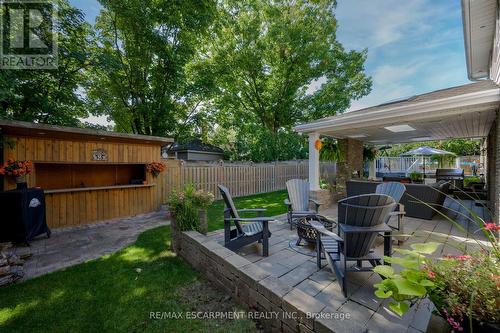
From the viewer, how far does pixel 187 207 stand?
146 inches

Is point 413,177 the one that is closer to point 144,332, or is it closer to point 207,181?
point 207,181

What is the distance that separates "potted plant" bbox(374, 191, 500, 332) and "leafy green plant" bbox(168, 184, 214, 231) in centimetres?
306

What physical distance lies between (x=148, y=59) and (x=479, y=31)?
37.1ft

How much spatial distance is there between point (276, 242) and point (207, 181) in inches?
214

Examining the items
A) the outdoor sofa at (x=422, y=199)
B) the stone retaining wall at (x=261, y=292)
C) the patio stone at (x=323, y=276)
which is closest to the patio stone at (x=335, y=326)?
the stone retaining wall at (x=261, y=292)

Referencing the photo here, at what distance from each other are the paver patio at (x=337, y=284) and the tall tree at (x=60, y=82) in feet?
26.1

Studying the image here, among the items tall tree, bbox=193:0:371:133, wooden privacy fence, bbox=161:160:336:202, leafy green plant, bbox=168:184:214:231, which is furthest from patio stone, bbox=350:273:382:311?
tall tree, bbox=193:0:371:133

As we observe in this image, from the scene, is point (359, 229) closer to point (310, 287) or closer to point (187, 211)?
point (310, 287)

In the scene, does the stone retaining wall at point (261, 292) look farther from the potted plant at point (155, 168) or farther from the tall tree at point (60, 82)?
the tall tree at point (60, 82)

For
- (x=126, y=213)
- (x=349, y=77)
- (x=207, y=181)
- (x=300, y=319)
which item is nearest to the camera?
(x=300, y=319)

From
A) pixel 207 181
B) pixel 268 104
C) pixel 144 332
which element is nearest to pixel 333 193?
pixel 207 181

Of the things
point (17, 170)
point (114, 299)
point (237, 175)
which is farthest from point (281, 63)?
point (114, 299)

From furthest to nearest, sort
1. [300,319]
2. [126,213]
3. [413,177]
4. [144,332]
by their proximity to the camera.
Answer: [413,177] → [126,213] → [144,332] → [300,319]

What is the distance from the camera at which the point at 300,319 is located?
5.56ft
